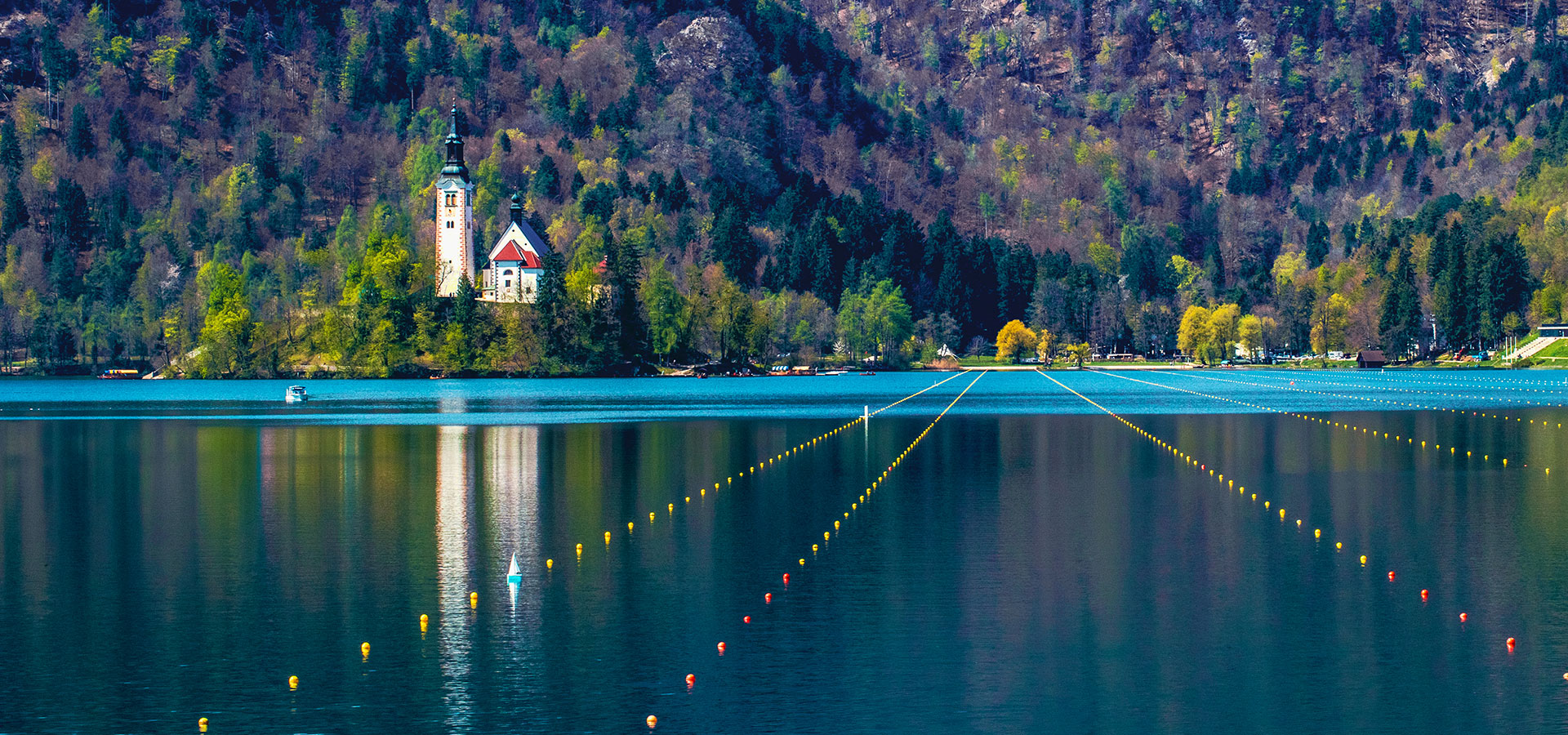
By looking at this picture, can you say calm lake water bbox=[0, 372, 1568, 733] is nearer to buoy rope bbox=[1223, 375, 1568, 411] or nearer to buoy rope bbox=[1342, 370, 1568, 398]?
buoy rope bbox=[1223, 375, 1568, 411]

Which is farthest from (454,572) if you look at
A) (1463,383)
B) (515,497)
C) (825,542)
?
(1463,383)

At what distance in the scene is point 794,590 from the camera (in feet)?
105

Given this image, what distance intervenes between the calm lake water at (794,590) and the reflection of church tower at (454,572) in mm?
140

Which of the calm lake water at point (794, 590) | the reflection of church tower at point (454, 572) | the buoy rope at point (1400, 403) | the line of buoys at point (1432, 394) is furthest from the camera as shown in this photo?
the line of buoys at point (1432, 394)

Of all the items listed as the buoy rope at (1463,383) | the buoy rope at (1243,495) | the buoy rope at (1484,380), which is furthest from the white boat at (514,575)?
the buoy rope at (1484,380)

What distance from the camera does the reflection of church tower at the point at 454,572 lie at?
79.2 feet

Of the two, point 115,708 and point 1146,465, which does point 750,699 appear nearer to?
point 115,708

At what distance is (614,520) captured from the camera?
4372 cm

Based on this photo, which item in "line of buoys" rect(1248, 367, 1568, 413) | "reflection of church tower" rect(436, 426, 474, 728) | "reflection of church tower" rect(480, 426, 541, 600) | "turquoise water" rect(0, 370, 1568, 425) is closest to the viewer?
"reflection of church tower" rect(436, 426, 474, 728)

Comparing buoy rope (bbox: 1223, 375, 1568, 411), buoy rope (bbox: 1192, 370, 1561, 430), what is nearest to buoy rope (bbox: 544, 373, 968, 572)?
buoy rope (bbox: 1192, 370, 1561, 430)

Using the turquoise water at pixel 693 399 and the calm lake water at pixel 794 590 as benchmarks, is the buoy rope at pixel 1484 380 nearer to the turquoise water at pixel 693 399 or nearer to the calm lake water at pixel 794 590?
the turquoise water at pixel 693 399

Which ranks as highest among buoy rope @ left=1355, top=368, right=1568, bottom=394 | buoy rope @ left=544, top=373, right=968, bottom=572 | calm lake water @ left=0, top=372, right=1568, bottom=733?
buoy rope @ left=544, top=373, right=968, bottom=572

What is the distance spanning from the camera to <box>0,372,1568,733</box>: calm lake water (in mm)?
22797

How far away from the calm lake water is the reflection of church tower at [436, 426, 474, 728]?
0.14 meters
